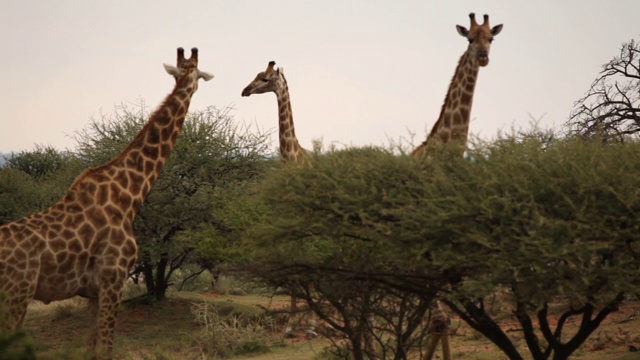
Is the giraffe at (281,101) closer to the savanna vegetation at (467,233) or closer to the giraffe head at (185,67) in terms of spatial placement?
the giraffe head at (185,67)

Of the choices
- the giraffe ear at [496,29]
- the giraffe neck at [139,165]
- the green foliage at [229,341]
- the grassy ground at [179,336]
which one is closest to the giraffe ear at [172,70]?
the giraffe neck at [139,165]

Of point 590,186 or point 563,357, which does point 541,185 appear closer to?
point 590,186

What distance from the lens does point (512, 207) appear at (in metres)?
10.2

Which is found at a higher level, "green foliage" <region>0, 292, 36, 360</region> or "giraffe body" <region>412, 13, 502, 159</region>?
"giraffe body" <region>412, 13, 502, 159</region>

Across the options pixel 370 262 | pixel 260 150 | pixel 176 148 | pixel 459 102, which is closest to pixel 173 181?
pixel 176 148

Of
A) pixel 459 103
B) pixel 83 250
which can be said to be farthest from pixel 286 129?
pixel 83 250

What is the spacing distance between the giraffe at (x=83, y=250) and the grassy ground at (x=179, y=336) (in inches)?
104

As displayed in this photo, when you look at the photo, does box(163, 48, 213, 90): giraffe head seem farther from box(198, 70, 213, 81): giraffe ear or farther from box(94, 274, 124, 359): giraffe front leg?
box(94, 274, 124, 359): giraffe front leg

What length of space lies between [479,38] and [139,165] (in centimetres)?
596

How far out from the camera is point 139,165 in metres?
13.2

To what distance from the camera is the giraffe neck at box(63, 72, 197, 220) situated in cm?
1259

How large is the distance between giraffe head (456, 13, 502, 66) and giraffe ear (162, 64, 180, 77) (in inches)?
185

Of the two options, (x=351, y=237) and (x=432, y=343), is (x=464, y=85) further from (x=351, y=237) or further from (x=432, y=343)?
(x=351, y=237)

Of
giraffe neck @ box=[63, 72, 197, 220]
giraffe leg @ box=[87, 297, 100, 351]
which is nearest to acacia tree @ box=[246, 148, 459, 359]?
giraffe neck @ box=[63, 72, 197, 220]
